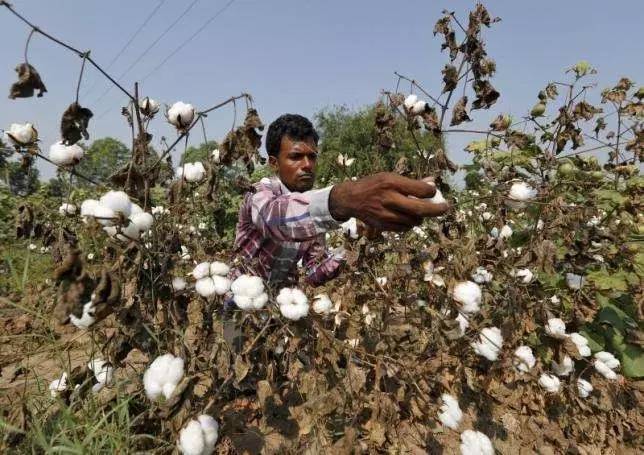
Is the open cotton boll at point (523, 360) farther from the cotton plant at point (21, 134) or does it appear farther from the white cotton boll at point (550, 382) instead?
the cotton plant at point (21, 134)

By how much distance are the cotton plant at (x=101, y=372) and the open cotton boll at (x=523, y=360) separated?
1635 mm

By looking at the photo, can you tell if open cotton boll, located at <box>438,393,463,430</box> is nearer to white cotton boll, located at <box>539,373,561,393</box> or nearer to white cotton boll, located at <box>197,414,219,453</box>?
white cotton boll, located at <box>539,373,561,393</box>

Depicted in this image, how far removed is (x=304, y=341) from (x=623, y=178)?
211 cm

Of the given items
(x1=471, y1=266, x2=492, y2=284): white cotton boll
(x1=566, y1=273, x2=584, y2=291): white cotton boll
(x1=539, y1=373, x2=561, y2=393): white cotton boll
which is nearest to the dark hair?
(x1=471, y1=266, x2=492, y2=284): white cotton boll

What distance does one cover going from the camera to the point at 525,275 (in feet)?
5.89

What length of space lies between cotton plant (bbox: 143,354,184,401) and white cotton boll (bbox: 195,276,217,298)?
216 mm

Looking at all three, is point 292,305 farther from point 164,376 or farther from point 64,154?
point 64,154

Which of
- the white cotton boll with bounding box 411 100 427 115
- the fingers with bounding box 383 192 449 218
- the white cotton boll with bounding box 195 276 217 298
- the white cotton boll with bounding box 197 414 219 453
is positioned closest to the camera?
the fingers with bounding box 383 192 449 218

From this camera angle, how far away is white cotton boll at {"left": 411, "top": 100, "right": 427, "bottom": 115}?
65.9 inches

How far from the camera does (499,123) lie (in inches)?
72.4

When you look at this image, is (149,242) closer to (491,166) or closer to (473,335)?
(473,335)

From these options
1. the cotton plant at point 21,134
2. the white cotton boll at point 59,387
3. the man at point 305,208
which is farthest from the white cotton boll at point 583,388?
the cotton plant at point 21,134

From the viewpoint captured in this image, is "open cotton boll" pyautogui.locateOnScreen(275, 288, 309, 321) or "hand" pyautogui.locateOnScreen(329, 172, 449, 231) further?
"open cotton boll" pyautogui.locateOnScreen(275, 288, 309, 321)

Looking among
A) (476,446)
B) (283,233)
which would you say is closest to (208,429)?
(283,233)
